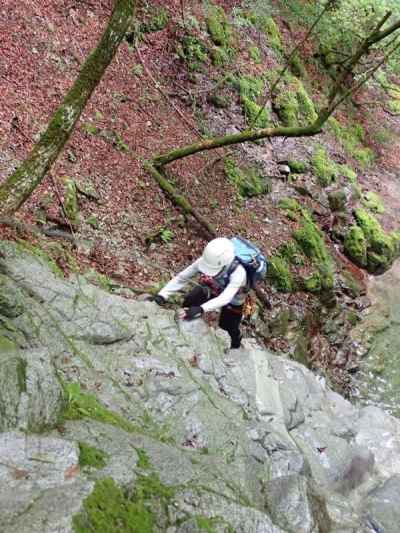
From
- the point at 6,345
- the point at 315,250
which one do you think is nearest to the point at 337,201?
the point at 315,250

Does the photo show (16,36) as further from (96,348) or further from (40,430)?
(40,430)

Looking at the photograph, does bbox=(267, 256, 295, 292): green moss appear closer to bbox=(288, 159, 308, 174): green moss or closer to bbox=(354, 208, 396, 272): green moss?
bbox=(288, 159, 308, 174): green moss

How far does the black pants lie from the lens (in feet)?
23.4

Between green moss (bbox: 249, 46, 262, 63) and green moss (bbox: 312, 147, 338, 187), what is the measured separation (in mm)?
3245

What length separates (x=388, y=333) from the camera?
41.1 ft

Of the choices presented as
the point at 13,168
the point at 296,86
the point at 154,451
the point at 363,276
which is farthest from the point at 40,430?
the point at 296,86

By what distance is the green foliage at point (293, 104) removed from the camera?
597 inches

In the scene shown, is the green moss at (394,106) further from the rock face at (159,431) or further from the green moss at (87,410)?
the green moss at (87,410)

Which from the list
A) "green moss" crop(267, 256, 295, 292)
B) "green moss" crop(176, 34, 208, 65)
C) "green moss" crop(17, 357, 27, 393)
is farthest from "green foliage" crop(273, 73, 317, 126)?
"green moss" crop(17, 357, 27, 393)

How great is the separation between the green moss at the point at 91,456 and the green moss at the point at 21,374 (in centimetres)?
68

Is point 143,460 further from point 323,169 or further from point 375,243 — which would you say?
point 323,169

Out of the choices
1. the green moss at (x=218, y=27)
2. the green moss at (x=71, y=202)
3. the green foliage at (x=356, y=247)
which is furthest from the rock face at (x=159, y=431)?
the green moss at (x=218, y=27)

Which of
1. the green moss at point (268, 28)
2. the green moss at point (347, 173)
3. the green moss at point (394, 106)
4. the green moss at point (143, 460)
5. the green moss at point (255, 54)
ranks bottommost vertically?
the green moss at point (143, 460)

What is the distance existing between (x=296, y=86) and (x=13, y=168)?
10878 mm
